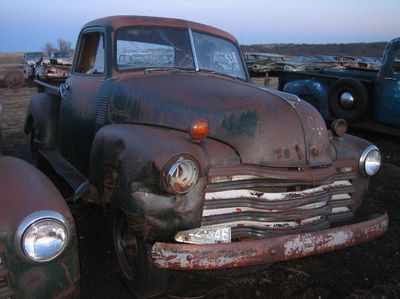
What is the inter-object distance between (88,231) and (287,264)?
188cm

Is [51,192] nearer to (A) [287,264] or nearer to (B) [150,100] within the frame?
(B) [150,100]

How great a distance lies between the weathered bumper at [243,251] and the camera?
8.07 feet

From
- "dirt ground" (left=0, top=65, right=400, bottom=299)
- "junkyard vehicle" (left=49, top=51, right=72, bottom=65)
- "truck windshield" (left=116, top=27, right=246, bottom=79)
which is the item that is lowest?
"junkyard vehicle" (left=49, top=51, right=72, bottom=65)

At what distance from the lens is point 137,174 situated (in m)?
2.63

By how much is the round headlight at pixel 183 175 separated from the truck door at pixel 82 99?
5.42 feet

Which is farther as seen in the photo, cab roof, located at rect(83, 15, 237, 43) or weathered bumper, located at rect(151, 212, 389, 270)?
cab roof, located at rect(83, 15, 237, 43)

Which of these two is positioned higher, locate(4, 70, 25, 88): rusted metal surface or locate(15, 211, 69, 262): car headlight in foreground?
locate(4, 70, 25, 88): rusted metal surface

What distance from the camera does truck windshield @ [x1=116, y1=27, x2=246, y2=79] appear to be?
Answer: 156 inches

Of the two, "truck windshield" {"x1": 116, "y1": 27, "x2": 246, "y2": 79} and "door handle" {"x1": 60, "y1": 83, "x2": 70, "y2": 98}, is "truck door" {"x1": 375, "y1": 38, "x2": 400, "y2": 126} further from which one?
"door handle" {"x1": 60, "y1": 83, "x2": 70, "y2": 98}

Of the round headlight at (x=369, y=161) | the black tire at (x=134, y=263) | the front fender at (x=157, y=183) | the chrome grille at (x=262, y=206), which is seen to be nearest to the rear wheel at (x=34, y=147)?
the black tire at (x=134, y=263)

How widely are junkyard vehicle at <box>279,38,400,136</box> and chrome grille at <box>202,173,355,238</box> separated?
5621mm

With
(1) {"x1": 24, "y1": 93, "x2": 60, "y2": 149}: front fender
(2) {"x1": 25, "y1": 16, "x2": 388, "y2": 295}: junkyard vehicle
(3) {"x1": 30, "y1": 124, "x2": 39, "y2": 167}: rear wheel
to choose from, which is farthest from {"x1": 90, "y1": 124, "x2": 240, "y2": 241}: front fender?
(3) {"x1": 30, "y1": 124, "x2": 39, "y2": 167}: rear wheel

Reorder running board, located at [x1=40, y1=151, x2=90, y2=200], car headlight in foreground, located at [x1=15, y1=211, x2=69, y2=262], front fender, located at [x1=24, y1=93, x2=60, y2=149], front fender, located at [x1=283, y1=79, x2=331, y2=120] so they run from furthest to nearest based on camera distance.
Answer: front fender, located at [x1=283, y1=79, x2=331, y2=120], front fender, located at [x1=24, y1=93, x2=60, y2=149], running board, located at [x1=40, y1=151, x2=90, y2=200], car headlight in foreground, located at [x1=15, y1=211, x2=69, y2=262]

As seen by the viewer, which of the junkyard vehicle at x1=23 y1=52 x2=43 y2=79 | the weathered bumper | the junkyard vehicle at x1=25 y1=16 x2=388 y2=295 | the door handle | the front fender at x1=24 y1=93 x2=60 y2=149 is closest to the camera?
the weathered bumper
